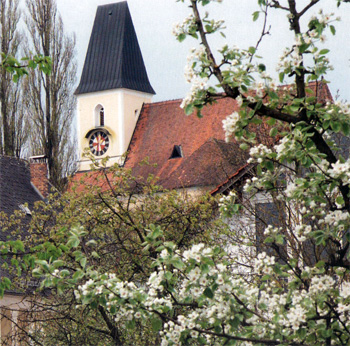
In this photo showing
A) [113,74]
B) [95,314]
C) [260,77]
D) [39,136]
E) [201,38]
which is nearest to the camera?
[260,77]

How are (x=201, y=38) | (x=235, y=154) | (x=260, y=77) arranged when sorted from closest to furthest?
(x=260, y=77)
(x=201, y=38)
(x=235, y=154)

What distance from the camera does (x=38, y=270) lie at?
19.9ft

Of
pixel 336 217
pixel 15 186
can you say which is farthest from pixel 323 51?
pixel 15 186

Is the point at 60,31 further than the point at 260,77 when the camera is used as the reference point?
Yes

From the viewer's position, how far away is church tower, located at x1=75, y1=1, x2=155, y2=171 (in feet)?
189

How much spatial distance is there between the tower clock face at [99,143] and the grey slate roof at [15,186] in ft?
76.8

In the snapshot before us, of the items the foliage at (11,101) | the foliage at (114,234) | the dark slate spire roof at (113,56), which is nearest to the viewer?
the foliage at (114,234)

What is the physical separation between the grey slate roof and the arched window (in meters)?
25.0

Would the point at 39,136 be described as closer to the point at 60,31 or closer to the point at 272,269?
the point at 60,31

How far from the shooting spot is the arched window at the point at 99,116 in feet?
193

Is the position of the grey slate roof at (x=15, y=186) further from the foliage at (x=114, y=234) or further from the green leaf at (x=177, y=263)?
the green leaf at (x=177, y=263)

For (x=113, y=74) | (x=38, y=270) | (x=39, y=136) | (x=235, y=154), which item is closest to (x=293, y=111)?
(x=38, y=270)

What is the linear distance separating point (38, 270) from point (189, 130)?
→ 4464cm

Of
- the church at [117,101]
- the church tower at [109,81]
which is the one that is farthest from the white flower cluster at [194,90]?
the church tower at [109,81]
